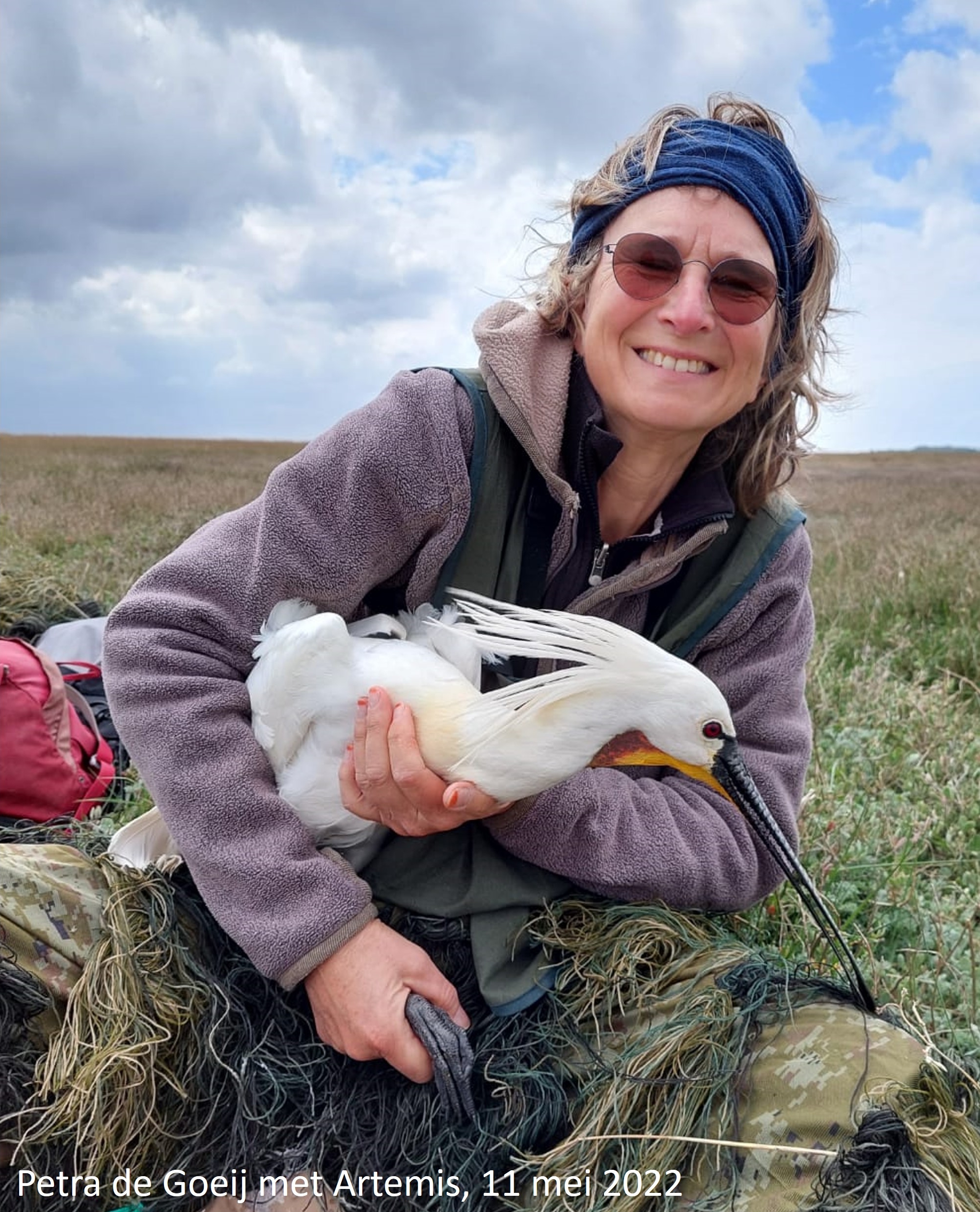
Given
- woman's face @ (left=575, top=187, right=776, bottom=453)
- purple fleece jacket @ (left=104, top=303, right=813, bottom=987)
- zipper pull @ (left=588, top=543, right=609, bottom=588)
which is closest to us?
purple fleece jacket @ (left=104, top=303, right=813, bottom=987)

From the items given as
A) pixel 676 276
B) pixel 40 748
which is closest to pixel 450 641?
pixel 676 276

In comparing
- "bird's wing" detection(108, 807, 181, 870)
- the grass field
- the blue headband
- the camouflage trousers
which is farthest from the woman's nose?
"bird's wing" detection(108, 807, 181, 870)

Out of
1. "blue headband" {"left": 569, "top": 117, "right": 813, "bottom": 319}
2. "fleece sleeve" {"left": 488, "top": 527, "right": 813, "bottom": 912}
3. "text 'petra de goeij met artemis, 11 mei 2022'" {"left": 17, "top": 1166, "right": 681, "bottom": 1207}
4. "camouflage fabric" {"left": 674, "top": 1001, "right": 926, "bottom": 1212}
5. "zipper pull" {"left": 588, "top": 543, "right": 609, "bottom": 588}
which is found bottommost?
"text 'petra de goeij met artemis, 11 mei 2022'" {"left": 17, "top": 1166, "right": 681, "bottom": 1207}

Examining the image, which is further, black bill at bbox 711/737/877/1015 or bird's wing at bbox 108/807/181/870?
bird's wing at bbox 108/807/181/870

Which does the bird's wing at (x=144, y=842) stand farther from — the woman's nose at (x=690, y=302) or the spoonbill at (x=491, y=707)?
the woman's nose at (x=690, y=302)

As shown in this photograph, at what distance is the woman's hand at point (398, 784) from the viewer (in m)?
2.05

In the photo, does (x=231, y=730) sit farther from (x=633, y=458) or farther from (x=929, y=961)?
(x=929, y=961)

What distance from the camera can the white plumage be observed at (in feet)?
6.59

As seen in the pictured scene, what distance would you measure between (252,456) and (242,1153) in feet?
59.7

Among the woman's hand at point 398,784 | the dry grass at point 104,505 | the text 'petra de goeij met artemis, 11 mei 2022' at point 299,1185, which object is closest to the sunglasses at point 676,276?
the woman's hand at point 398,784

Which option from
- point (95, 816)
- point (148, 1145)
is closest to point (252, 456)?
point (95, 816)

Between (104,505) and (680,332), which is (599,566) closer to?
(680,332)

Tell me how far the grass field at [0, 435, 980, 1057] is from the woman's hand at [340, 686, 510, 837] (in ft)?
3.93

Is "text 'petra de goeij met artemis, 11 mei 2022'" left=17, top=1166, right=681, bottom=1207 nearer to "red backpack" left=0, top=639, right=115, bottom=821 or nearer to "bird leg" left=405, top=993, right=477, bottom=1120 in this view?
"bird leg" left=405, top=993, right=477, bottom=1120
